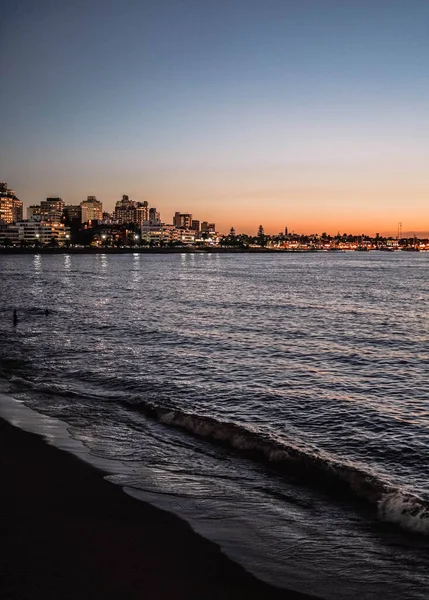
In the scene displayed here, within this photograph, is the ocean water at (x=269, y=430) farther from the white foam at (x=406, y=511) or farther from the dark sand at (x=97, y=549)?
the dark sand at (x=97, y=549)

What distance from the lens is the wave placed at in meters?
Result: 8.48

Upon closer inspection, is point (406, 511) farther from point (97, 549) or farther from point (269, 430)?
point (97, 549)

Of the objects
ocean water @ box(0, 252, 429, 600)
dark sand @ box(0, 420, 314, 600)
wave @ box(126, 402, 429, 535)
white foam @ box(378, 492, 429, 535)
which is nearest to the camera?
dark sand @ box(0, 420, 314, 600)

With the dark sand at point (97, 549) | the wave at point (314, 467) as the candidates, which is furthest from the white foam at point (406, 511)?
the dark sand at point (97, 549)

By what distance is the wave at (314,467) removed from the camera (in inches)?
334

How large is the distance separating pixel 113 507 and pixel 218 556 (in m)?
2.01

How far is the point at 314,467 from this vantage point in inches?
411

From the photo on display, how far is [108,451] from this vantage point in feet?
35.7

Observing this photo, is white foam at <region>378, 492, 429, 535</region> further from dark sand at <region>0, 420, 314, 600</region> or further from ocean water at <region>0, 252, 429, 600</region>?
A: dark sand at <region>0, 420, 314, 600</region>

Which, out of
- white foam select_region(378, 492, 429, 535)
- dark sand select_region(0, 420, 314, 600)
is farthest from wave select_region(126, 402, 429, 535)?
dark sand select_region(0, 420, 314, 600)

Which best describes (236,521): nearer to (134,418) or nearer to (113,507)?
(113,507)

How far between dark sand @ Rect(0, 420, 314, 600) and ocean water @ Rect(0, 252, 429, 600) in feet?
1.39

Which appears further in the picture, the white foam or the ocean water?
the white foam

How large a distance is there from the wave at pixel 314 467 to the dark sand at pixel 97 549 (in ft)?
10.7
